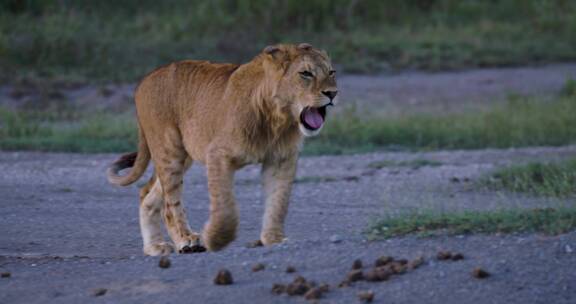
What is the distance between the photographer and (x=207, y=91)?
6508 mm

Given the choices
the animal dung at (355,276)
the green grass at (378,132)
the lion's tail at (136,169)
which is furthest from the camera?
the green grass at (378,132)

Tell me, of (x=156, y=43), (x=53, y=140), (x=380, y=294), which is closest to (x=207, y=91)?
(x=380, y=294)

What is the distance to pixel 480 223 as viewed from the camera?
5.62m

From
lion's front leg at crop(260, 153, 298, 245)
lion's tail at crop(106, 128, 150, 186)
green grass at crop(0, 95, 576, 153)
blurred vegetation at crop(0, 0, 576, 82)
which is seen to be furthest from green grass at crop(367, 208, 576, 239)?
blurred vegetation at crop(0, 0, 576, 82)

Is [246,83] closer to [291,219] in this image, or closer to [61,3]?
[291,219]

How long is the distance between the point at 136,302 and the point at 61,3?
12.8 metres

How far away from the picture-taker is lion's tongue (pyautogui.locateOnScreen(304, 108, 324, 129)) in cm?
586

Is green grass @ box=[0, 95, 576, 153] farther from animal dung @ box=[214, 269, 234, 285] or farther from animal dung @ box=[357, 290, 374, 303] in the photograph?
animal dung @ box=[357, 290, 374, 303]

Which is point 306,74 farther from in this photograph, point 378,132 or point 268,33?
point 268,33

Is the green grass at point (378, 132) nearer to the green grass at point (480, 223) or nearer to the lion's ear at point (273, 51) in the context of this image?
the lion's ear at point (273, 51)

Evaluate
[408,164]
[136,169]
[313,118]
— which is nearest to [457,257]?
[313,118]

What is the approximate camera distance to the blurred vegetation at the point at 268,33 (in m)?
15.4

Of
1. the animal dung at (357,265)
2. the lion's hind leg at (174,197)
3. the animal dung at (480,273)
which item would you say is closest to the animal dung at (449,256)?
the animal dung at (480,273)

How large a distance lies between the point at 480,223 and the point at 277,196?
1.10m
